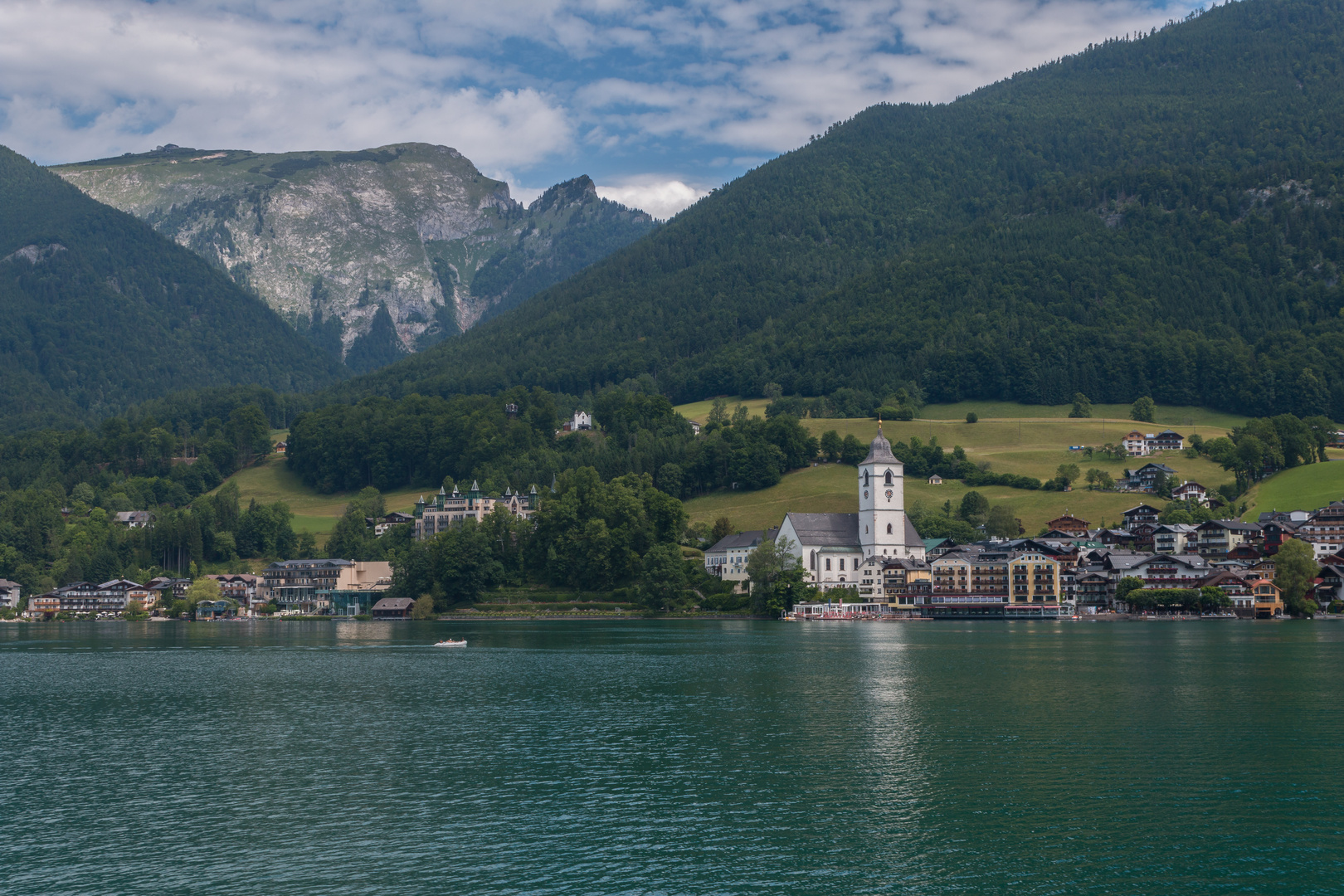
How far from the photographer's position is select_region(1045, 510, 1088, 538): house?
163375 mm

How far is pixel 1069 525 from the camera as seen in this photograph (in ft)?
540

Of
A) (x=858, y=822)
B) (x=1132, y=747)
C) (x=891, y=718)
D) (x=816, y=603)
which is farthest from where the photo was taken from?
(x=816, y=603)

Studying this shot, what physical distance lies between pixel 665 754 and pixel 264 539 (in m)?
167

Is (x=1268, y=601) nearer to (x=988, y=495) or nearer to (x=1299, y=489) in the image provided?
(x=1299, y=489)

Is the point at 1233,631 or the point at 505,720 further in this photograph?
the point at 1233,631

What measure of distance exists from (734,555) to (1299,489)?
79.0 meters

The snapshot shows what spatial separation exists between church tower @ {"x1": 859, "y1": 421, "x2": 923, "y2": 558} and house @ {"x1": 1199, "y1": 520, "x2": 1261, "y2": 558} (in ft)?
114

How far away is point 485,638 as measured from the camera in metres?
110

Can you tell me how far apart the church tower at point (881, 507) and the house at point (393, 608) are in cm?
5905

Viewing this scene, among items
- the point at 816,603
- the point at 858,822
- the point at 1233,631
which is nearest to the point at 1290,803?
the point at 858,822

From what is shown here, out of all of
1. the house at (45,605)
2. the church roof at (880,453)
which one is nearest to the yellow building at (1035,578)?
the church roof at (880,453)

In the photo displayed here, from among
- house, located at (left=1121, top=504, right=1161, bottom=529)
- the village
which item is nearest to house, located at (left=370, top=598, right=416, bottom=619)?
the village

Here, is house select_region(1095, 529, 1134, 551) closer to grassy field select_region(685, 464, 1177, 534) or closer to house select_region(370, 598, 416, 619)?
grassy field select_region(685, 464, 1177, 534)

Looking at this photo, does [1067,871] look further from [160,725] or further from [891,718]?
[160,725]
